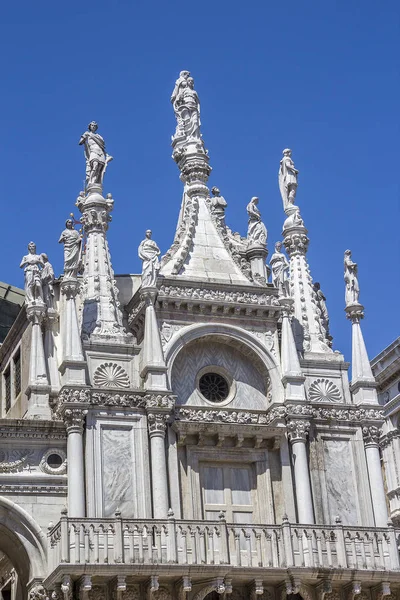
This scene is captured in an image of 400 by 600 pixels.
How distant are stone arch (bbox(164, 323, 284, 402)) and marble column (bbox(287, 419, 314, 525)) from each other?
886mm

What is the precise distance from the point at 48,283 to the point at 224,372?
510cm

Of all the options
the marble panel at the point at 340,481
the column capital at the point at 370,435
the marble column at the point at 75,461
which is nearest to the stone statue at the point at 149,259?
the marble column at the point at 75,461

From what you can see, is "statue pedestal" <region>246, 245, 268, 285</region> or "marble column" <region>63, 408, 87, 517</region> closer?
"marble column" <region>63, 408, 87, 517</region>

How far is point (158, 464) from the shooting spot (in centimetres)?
2902

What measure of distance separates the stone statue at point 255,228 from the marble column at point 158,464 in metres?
6.25


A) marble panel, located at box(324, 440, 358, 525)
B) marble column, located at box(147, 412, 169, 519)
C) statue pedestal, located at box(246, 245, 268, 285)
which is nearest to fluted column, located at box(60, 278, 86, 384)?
marble column, located at box(147, 412, 169, 519)

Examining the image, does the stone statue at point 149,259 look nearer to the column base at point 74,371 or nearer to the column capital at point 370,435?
the column base at point 74,371

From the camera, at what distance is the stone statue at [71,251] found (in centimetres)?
3047

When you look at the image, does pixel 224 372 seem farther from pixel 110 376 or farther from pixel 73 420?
pixel 73 420

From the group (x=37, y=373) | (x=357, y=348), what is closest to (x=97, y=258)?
(x=37, y=373)

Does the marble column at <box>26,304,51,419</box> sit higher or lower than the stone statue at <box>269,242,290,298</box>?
lower

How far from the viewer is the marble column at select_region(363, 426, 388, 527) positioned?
30.6 meters

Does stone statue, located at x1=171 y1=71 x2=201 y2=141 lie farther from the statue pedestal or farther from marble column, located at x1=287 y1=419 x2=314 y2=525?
marble column, located at x1=287 y1=419 x2=314 y2=525

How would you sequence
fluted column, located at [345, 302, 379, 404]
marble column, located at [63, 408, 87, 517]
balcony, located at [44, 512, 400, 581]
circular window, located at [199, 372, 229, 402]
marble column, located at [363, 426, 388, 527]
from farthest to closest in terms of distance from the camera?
fluted column, located at [345, 302, 379, 404] < circular window, located at [199, 372, 229, 402] < marble column, located at [363, 426, 388, 527] < marble column, located at [63, 408, 87, 517] < balcony, located at [44, 512, 400, 581]
